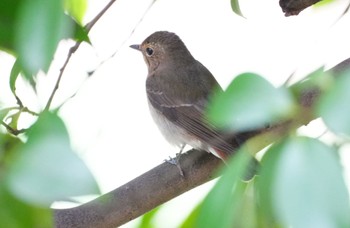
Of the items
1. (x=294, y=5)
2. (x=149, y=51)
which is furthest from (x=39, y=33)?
(x=149, y=51)

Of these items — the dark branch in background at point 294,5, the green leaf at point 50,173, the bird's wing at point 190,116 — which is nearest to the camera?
the green leaf at point 50,173

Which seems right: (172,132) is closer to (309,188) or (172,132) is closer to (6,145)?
(6,145)

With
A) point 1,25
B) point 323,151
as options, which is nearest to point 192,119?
point 1,25

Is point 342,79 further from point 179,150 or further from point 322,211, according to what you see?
point 179,150

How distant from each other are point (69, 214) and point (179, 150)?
3.18ft

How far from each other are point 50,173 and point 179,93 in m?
2.24

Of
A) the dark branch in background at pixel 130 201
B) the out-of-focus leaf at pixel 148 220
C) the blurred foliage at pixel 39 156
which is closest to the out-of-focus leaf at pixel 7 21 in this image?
the blurred foliage at pixel 39 156

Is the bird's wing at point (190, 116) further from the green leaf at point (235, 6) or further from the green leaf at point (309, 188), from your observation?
the green leaf at point (309, 188)

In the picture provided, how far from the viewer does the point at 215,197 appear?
0.68 metres

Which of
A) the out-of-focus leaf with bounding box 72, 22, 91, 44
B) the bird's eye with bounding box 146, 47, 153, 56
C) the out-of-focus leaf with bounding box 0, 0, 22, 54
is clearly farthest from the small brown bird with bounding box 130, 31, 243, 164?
the out-of-focus leaf with bounding box 0, 0, 22, 54

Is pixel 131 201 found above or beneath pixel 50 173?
beneath

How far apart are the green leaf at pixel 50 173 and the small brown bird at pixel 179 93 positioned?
51.7 inches

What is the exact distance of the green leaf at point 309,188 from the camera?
61cm

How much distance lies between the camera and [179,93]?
2.84 meters
